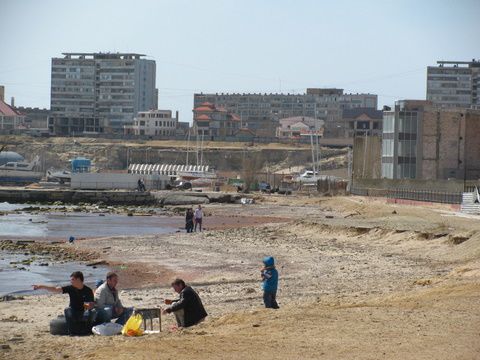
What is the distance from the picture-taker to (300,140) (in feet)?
617

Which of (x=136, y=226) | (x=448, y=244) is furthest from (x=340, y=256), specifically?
(x=136, y=226)

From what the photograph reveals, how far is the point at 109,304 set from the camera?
1877 centimetres

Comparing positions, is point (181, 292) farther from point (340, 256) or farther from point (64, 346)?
point (340, 256)

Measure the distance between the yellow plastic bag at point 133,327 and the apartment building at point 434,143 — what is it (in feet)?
223

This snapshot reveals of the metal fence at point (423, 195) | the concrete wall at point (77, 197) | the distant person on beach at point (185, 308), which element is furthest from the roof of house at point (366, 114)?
the distant person on beach at point (185, 308)

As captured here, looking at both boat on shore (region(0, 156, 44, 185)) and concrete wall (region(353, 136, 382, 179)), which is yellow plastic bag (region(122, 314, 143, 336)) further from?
boat on shore (region(0, 156, 44, 185))

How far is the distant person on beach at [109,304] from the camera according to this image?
60.8ft

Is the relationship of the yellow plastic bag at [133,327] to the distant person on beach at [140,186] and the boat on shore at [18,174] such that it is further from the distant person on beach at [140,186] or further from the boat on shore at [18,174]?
the boat on shore at [18,174]

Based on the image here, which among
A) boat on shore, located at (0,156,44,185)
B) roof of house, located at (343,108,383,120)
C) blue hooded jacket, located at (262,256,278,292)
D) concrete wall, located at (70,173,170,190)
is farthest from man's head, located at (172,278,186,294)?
roof of house, located at (343,108,383,120)

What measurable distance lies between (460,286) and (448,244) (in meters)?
13.9

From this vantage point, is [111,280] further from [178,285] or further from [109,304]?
[178,285]

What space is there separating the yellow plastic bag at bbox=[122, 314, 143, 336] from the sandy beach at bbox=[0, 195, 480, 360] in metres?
0.33

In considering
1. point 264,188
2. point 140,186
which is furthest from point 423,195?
point 264,188

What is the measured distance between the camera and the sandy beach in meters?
15.7
